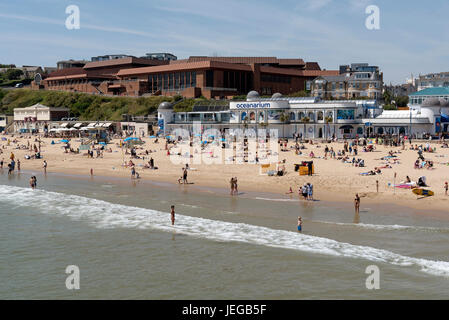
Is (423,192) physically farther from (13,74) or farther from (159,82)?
(13,74)

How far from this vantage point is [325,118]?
215 feet

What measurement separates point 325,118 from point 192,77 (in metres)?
44.9

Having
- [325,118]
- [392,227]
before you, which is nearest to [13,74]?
[325,118]

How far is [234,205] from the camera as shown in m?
30.3

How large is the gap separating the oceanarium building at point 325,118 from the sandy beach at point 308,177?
7270 mm

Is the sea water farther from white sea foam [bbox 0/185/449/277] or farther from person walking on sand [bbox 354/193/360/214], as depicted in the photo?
person walking on sand [bbox 354/193/360/214]

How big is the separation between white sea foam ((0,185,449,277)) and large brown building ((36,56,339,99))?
66.7 meters

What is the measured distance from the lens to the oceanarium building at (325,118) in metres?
63.1

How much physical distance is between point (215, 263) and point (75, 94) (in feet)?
344

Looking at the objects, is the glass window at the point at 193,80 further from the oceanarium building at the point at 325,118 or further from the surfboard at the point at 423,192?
the surfboard at the point at 423,192

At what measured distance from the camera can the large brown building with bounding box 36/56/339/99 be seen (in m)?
102
